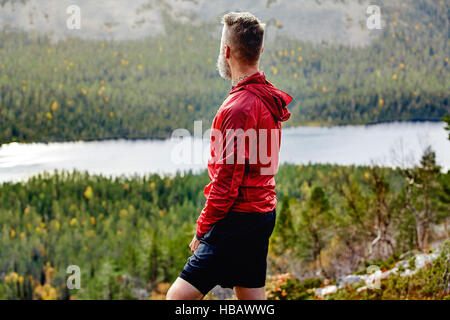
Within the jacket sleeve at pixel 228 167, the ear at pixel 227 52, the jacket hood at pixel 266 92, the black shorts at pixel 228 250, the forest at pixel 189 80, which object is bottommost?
the black shorts at pixel 228 250

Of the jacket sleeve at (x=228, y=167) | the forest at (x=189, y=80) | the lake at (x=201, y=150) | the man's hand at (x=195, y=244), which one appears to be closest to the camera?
the jacket sleeve at (x=228, y=167)

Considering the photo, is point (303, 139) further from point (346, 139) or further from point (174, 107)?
point (174, 107)

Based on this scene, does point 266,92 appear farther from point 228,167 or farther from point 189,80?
point 189,80

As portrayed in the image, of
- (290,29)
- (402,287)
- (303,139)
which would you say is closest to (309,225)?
(303,139)

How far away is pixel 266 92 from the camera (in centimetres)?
224

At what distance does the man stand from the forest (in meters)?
27.9

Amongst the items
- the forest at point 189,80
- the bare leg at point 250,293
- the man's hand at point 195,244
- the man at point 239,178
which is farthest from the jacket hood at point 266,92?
the forest at point 189,80

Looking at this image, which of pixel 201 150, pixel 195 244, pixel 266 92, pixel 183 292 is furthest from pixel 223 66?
pixel 201 150

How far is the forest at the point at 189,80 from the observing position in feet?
105

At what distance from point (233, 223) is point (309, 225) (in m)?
18.7

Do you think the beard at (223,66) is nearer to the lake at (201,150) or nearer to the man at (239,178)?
the man at (239,178)

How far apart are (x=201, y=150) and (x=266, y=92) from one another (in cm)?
2709

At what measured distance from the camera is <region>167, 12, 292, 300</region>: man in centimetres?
212

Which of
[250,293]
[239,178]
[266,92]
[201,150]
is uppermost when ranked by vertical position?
[201,150]
